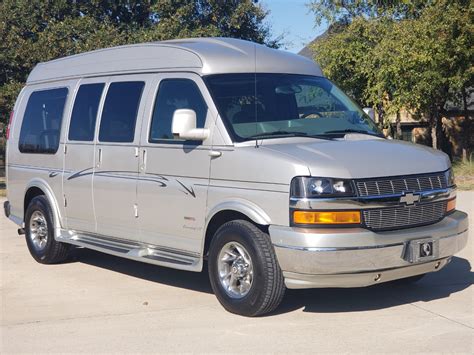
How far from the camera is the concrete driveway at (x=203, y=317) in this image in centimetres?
546

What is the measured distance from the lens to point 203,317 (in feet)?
20.5

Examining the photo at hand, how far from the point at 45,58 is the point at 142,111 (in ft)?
→ 47.9

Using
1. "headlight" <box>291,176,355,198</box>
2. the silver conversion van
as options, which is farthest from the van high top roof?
"headlight" <box>291,176,355,198</box>

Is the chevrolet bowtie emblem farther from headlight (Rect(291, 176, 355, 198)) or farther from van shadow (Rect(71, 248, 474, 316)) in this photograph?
van shadow (Rect(71, 248, 474, 316))

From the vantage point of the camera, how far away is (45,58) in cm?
2072

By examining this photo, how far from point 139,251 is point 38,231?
2.41 m

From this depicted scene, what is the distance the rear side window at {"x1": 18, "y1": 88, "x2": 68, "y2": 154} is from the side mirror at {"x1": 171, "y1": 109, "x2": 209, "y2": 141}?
2.68 meters

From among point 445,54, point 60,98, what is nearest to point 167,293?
point 60,98

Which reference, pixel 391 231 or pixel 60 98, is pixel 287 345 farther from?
pixel 60 98

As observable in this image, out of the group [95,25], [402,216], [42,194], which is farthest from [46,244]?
[95,25]

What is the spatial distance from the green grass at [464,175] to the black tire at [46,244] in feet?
35.8

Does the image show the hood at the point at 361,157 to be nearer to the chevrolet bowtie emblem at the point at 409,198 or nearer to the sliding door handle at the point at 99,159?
the chevrolet bowtie emblem at the point at 409,198

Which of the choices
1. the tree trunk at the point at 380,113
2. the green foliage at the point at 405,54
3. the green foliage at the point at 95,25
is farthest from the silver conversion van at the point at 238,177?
the tree trunk at the point at 380,113

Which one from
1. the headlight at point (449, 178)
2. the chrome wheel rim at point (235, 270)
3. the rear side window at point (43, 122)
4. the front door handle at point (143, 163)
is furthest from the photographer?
the rear side window at point (43, 122)
